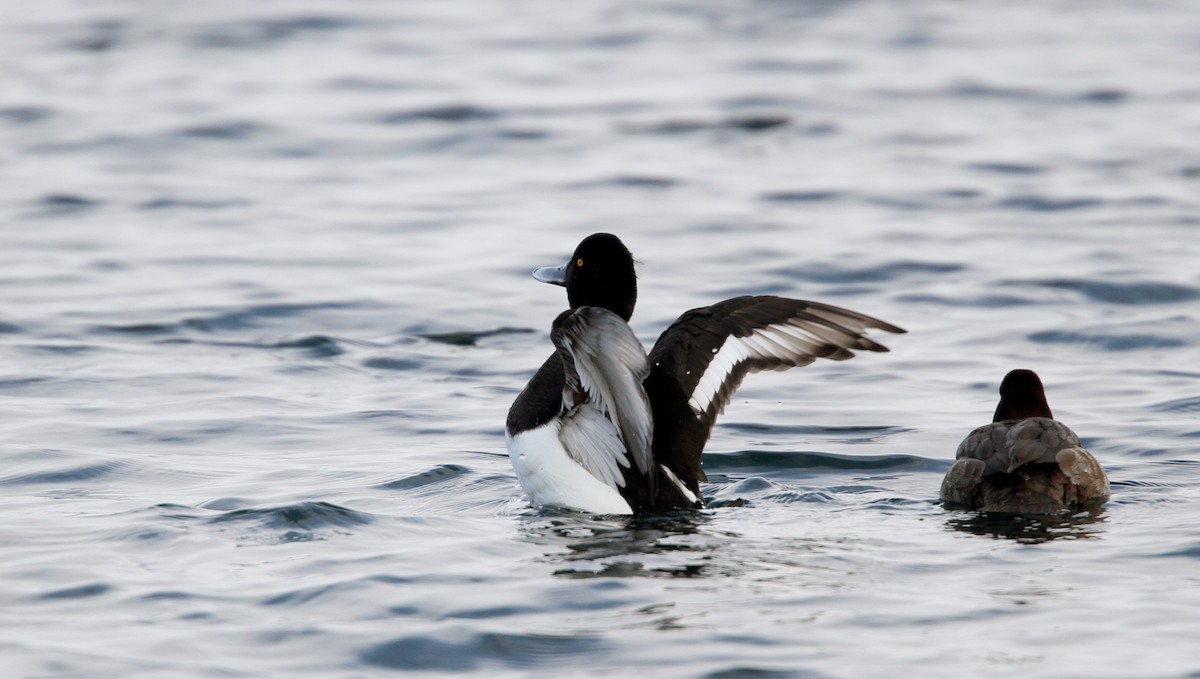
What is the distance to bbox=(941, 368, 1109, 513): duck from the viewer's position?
6.65 m

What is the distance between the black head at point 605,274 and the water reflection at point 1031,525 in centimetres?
176

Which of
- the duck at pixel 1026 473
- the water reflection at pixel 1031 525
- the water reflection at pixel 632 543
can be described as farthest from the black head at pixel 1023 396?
the water reflection at pixel 632 543

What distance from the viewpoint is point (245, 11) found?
79.1 feet

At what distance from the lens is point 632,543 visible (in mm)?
6289

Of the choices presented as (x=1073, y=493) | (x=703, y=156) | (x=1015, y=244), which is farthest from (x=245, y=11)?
(x=1073, y=493)

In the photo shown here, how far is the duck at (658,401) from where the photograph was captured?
22.2ft

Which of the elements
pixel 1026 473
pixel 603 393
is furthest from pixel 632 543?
pixel 1026 473

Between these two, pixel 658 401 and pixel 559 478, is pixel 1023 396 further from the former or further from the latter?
pixel 559 478

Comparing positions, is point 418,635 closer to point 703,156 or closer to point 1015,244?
point 1015,244

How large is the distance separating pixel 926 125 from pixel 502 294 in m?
7.76

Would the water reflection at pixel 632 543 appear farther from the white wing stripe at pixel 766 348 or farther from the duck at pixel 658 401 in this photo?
the white wing stripe at pixel 766 348

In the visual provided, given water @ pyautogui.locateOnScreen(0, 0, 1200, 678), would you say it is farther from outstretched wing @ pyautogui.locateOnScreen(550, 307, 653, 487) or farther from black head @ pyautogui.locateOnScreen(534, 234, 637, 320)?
black head @ pyautogui.locateOnScreen(534, 234, 637, 320)

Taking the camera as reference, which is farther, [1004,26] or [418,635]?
[1004,26]

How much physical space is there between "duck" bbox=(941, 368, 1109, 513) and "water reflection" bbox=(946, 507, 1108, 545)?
53 millimetres
